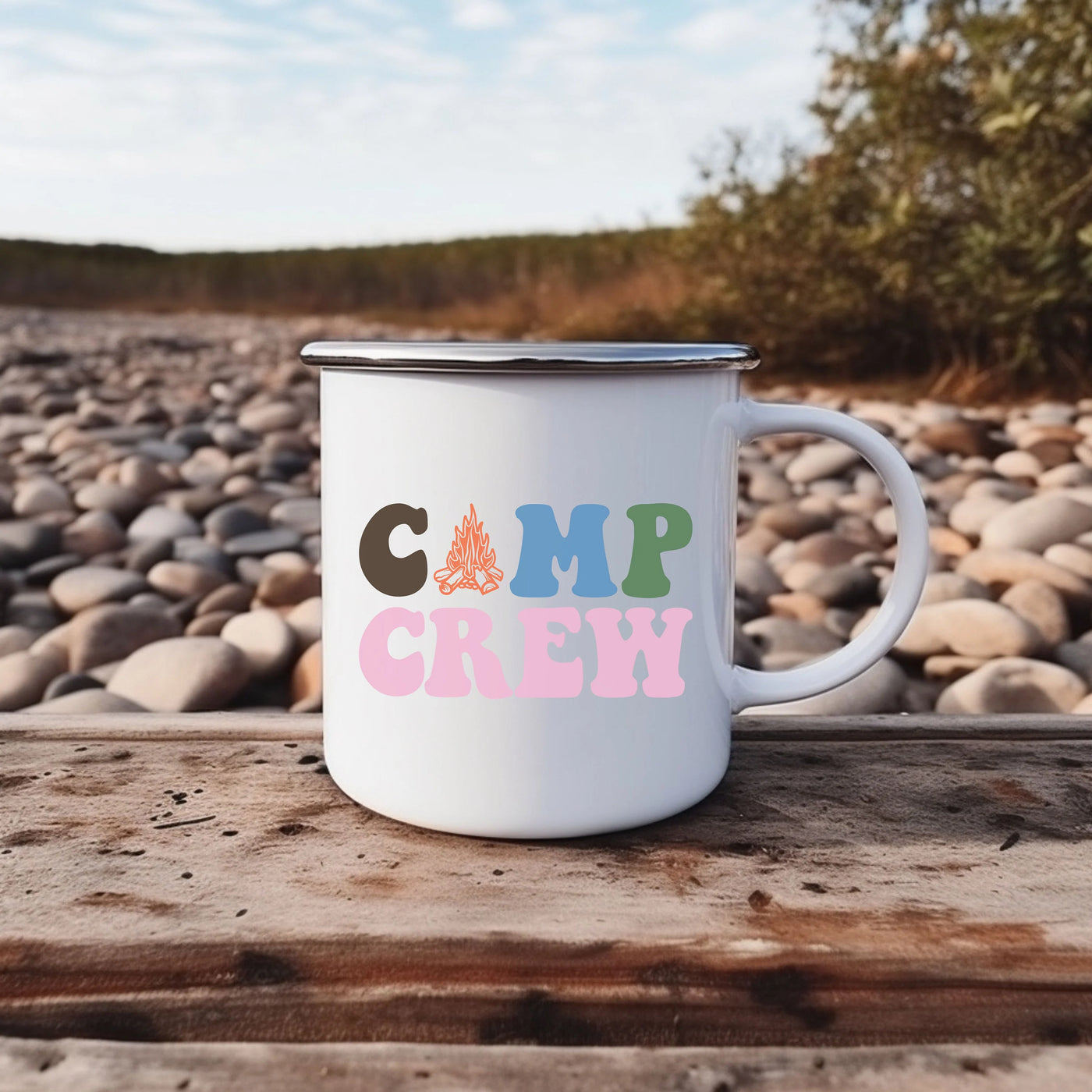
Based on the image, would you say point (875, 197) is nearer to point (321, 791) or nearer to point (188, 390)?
point (188, 390)

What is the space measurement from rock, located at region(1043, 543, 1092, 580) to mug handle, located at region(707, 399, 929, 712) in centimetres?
134

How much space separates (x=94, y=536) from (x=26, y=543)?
0.45 ft

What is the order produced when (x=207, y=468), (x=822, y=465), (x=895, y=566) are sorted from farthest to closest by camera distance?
1. (x=207, y=468)
2. (x=822, y=465)
3. (x=895, y=566)

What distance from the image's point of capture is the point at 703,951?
0.66 m

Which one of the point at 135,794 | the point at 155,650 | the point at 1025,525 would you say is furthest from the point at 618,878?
the point at 1025,525

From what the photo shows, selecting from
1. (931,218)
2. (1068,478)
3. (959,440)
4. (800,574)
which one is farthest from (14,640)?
(931,218)

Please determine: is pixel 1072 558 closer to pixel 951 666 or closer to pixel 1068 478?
pixel 951 666

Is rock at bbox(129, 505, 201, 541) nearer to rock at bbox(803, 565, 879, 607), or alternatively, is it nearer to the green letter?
rock at bbox(803, 565, 879, 607)

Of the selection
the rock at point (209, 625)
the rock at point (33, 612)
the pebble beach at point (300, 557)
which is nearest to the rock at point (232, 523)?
the pebble beach at point (300, 557)

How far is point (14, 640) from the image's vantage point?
1.99 metres

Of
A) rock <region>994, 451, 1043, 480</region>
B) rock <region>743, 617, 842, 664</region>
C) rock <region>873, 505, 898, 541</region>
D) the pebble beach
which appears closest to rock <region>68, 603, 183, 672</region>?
the pebble beach

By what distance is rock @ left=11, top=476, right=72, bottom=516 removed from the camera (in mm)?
2732

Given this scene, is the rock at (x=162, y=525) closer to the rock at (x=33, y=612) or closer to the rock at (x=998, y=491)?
the rock at (x=33, y=612)

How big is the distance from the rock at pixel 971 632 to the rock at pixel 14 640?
1.42 m
